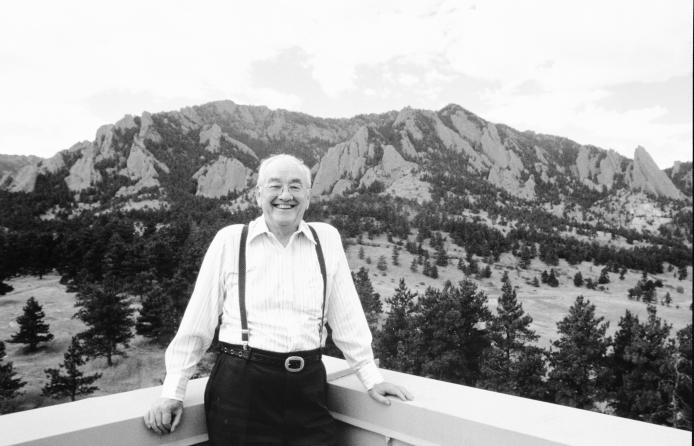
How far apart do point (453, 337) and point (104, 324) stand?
63.8 feet

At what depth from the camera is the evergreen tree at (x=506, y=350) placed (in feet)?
65.1

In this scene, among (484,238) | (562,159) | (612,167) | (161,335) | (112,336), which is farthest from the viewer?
(562,159)

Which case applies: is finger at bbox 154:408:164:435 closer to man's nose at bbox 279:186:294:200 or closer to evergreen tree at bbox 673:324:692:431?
man's nose at bbox 279:186:294:200

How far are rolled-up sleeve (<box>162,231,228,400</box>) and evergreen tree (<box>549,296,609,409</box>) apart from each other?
20.1 metres

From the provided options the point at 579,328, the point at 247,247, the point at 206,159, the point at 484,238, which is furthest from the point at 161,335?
the point at 206,159

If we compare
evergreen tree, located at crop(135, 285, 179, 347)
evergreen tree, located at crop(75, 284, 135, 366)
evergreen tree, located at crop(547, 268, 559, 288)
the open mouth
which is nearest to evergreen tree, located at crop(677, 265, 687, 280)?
evergreen tree, located at crop(547, 268, 559, 288)

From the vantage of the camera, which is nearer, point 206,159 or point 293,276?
point 293,276

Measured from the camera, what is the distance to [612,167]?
492 ft

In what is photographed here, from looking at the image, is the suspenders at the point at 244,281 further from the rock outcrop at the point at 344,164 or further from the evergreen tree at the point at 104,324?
the rock outcrop at the point at 344,164

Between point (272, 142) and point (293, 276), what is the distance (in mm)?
158417

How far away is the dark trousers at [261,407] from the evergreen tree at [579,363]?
19.8 m

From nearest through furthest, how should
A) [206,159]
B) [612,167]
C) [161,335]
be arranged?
[161,335]
[206,159]
[612,167]

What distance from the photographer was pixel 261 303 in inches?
84.7

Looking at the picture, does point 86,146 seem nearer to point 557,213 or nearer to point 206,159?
point 206,159
